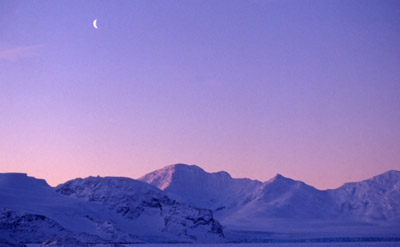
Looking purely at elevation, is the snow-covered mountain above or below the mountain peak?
below

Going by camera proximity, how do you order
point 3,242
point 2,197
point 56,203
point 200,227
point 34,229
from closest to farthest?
point 3,242 → point 34,229 → point 2,197 → point 56,203 → point 200,227

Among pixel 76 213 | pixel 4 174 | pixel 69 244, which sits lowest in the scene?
pixel 69 244

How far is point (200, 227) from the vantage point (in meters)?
195

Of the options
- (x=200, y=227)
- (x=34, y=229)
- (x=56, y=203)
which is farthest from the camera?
(x=200, y=227)

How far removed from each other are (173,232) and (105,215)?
22826 mm

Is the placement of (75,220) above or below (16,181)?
below

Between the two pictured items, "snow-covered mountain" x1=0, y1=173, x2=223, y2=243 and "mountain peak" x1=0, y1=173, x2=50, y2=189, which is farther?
"mountain peak" x1=0, y1=173, x2=50, y2=189

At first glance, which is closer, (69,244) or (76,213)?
(69,244)

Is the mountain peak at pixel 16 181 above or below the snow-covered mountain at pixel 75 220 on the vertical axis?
above

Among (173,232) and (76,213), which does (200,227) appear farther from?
(76,213)

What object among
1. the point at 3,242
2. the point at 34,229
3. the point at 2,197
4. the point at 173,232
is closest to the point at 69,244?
the point at 3,242

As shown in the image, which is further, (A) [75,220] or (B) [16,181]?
(B) [16,181]

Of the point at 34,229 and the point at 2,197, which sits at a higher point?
the point at 2,197

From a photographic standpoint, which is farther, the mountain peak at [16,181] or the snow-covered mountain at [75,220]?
the mountain peak at [16,181]
